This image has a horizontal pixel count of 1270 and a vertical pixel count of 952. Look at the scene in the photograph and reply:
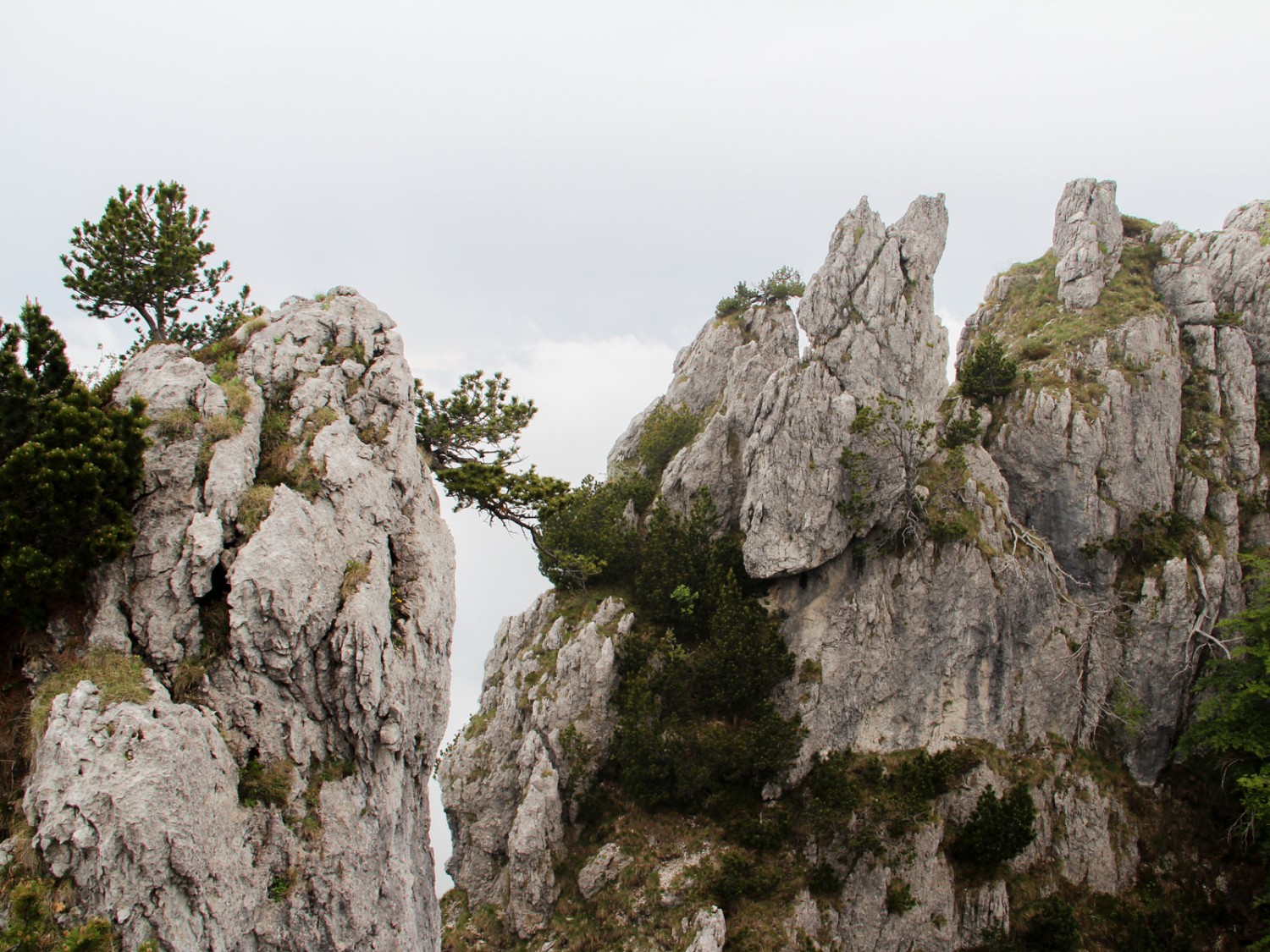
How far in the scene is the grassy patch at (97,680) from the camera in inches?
510

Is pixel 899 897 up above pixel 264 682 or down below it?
below

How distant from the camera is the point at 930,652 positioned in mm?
33938

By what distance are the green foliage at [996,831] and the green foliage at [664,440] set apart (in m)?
22.8

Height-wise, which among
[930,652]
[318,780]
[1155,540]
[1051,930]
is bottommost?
[1051,930]

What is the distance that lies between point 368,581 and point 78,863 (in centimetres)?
705

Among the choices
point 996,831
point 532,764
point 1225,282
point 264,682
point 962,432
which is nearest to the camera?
point 264,682

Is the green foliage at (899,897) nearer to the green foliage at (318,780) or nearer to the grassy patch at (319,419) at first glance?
the green foliage at (318,780)

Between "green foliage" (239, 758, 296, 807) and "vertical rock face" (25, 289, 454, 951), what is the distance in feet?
0.11

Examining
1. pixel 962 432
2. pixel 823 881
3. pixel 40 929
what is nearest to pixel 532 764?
pixel 823 881

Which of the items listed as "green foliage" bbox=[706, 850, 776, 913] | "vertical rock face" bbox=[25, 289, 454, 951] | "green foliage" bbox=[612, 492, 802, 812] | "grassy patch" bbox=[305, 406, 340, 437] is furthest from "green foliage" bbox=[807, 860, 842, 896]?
"grassy patch" bbox=[305, 406, 340, 437]

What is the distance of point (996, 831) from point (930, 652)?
7.70 m

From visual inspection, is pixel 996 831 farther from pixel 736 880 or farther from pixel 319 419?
pixel 319 419

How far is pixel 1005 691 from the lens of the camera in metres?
33.4

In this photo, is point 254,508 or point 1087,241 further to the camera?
point 1087,241
